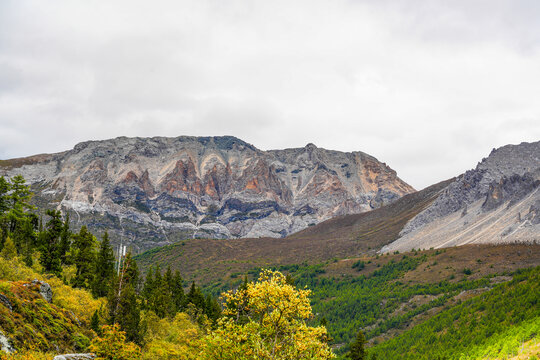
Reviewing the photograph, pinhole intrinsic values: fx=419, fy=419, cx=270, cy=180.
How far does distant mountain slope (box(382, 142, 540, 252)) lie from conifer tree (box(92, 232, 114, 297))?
11616cm

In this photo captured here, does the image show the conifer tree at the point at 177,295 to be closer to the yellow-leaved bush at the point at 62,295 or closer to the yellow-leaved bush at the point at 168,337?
the yellow-leaved bush at the point at 168,337

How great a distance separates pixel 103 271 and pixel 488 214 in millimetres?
147416

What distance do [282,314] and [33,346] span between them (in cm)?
1576

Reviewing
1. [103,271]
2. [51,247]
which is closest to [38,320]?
[51,247]

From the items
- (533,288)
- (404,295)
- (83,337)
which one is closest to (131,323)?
(83,337)

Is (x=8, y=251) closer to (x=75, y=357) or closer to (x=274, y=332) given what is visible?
(x=75, y=357)

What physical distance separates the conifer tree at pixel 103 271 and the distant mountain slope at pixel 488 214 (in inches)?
4573

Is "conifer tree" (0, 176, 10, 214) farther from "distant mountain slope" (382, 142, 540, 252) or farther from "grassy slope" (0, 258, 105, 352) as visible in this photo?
"distant mountain slope" (382, 142, 540, 252)

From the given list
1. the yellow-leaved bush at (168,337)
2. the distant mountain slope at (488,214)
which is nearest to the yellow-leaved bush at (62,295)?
the yellow-leaved bush at (168,337)

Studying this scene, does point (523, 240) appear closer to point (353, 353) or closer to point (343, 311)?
point (343, 311)

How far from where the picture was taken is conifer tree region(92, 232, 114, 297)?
52.5 metres

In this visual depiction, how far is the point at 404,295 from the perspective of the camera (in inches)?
4815

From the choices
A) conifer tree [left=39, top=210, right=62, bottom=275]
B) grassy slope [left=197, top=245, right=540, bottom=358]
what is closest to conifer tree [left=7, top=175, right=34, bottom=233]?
conifer tree [left=39, top=210, right=62, bottom=275]

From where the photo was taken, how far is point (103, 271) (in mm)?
56312
